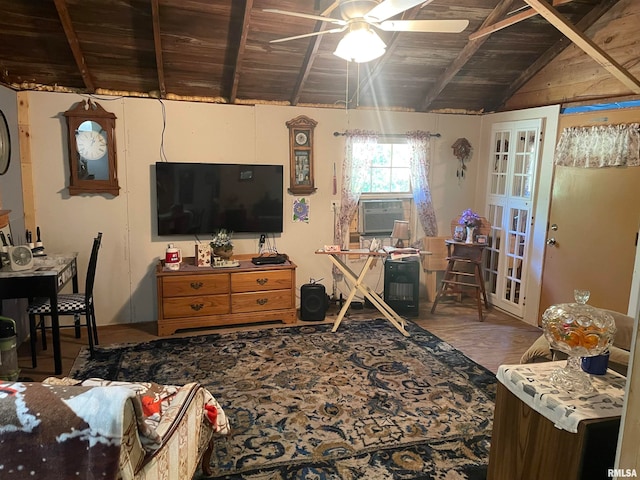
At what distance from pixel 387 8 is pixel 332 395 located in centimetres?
245

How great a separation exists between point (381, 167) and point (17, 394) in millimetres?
4529

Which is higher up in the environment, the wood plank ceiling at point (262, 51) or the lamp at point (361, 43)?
the wood plank ceiling at point (262, 51)

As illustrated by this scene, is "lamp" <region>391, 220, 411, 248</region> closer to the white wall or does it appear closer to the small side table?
the white wall

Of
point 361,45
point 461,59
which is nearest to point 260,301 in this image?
point 361,45

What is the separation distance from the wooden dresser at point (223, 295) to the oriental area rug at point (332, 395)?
0.21 metres

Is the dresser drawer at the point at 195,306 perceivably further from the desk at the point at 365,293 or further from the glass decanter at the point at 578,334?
the glass decanter at the point at 578,334

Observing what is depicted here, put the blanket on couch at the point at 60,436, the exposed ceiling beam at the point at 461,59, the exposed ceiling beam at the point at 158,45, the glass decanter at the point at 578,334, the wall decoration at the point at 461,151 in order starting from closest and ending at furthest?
the blanket on couch at the point at 60,436 < the glass decanter at the point at 578,334 < the exposed ceiling beam at the point at 158,45 < the exposed ceiling beam at the point at 461,59 < the wall decoration at the point at 461,151

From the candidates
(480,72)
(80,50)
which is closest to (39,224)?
(80,50)

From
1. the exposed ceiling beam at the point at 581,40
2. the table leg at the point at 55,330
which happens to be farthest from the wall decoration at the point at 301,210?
the exposed ceiling beam at the point at 581,40

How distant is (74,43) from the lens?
12.1 ft

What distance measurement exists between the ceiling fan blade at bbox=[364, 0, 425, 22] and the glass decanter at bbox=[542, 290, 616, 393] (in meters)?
1.65

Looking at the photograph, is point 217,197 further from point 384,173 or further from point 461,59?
point 461,59

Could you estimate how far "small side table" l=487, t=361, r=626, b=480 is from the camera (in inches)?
57.2

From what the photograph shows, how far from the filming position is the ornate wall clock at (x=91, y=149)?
4234 millimetres
